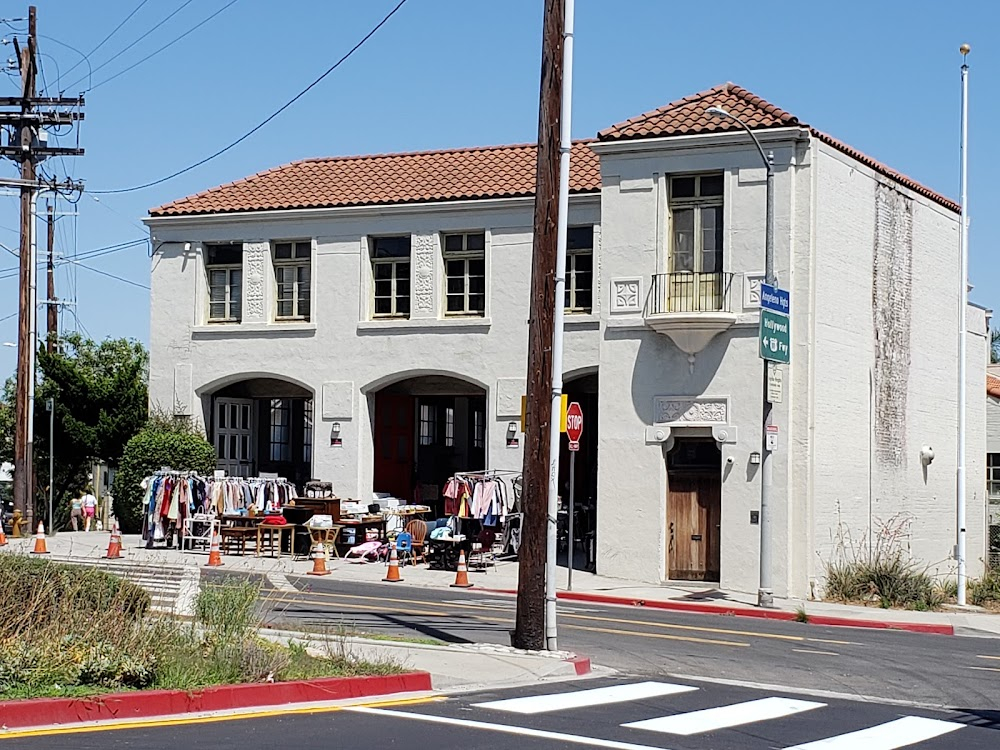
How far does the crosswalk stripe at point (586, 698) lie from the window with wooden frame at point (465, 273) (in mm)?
19622

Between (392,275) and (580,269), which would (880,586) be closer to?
(580,269)

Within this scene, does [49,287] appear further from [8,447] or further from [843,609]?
[843,609]

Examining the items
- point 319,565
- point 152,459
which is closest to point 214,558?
point 319,565

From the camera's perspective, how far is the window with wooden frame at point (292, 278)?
3509 cm

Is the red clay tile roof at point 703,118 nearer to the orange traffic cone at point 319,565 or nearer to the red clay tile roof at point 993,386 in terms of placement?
the orange traffic cone at point 319,565

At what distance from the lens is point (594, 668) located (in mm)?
15727

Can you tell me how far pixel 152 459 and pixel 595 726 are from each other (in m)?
24.3

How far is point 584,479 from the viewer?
37.3 metres

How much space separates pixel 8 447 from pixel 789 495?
38.2 m

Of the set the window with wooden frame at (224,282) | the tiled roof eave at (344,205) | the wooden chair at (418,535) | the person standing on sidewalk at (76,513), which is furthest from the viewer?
the person standing on sidewalk at (76,513)

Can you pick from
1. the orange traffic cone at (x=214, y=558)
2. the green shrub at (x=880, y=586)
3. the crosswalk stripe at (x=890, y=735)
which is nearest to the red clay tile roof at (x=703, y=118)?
the green shrub at (x=880, y=586)

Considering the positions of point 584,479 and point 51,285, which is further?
point 51,285

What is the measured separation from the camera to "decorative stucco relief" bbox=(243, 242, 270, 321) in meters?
35.2

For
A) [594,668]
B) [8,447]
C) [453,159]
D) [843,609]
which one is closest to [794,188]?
[843,609]
